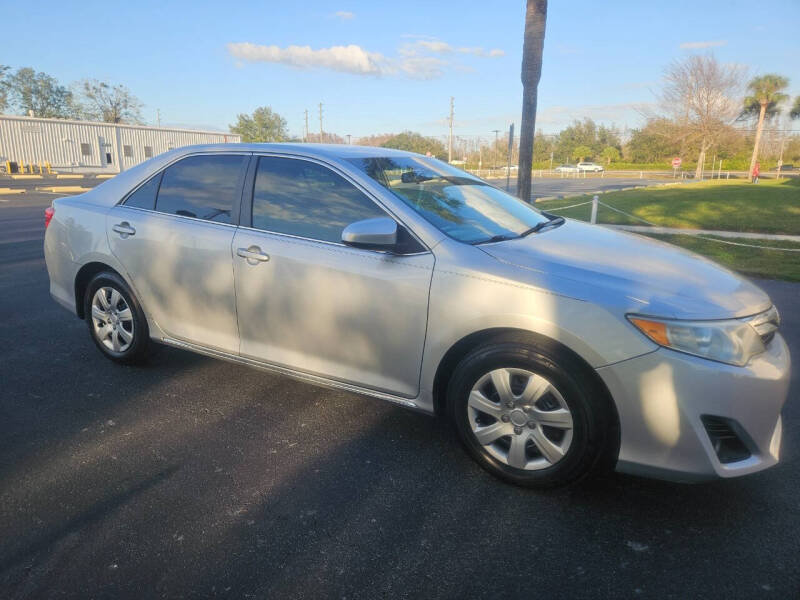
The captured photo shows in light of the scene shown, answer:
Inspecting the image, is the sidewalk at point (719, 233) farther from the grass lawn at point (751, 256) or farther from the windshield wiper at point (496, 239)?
the windshield wiper at point (496, 239)

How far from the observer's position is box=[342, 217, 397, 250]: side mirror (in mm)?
2896

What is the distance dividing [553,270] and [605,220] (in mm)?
12782

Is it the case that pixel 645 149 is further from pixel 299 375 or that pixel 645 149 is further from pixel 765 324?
pixel 299 375

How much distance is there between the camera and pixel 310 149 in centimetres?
361

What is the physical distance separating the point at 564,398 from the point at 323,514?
1.20 metres

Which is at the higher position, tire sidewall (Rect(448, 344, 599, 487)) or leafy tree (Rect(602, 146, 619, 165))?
leafy tree (Rect(602, 146, 619, 165))

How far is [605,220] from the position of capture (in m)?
14.5

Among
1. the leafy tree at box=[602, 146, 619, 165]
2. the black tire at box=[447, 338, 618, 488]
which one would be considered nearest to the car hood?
the black tire at box=[447, 338, 618, 488]

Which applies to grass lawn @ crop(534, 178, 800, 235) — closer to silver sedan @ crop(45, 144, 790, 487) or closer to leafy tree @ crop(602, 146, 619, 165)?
silver sedan @ crop(45, 144, 790, 487)

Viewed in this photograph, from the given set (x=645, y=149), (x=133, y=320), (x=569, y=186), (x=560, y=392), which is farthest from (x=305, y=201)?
(x=645, y=149)

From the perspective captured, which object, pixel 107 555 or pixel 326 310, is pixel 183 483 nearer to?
pixel 107 555

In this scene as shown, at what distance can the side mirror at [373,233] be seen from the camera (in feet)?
9.50

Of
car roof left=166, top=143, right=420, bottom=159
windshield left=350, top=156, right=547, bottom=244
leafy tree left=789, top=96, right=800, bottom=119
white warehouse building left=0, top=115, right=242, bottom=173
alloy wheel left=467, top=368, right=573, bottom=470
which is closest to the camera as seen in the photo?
alloy wheel left=467, top=368, right=573, bottom=470

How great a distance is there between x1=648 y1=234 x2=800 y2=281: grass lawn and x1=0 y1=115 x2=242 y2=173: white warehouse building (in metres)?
35.8
